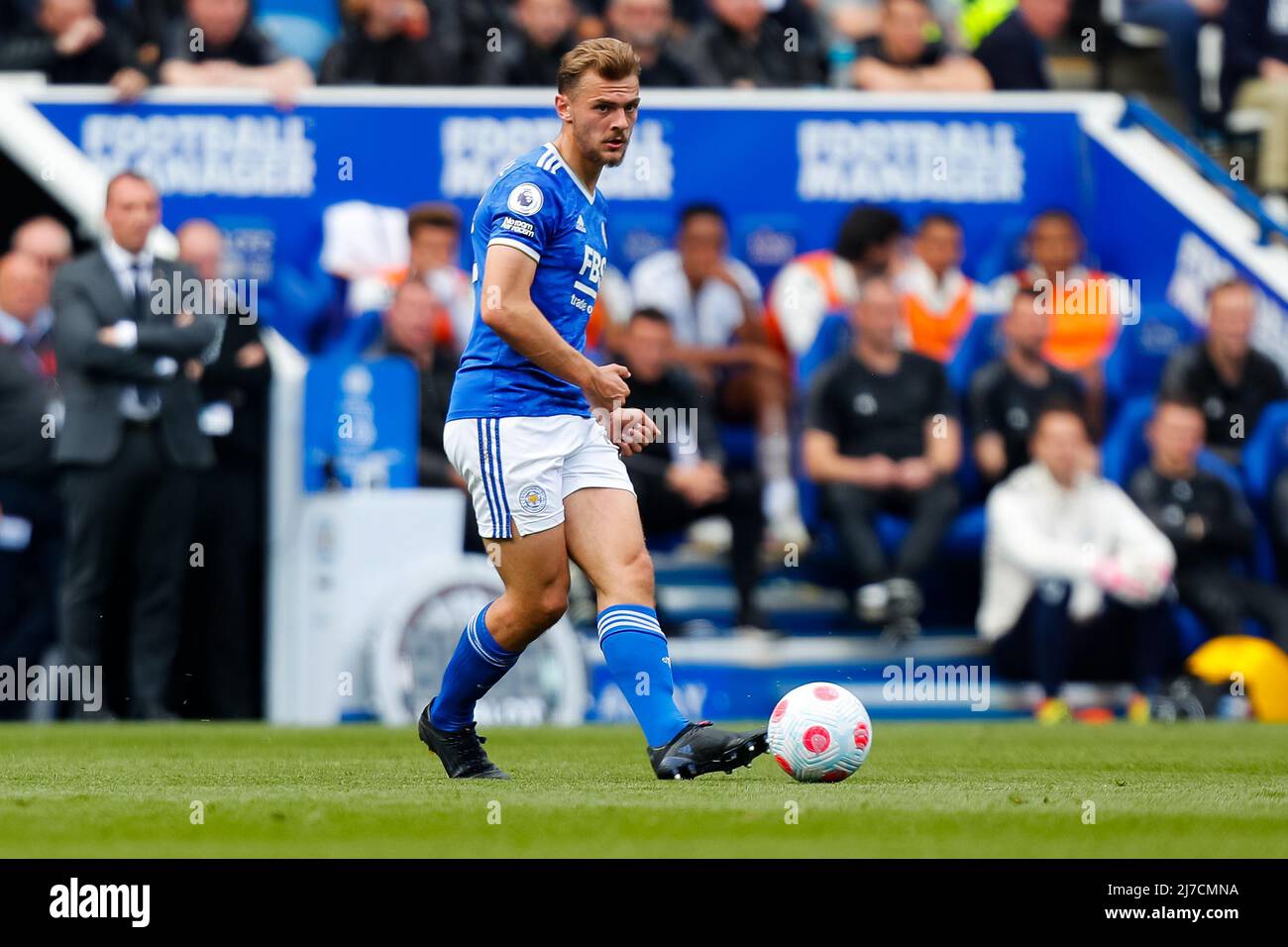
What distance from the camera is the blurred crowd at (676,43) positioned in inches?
604

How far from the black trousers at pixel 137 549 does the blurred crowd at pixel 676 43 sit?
310 cm

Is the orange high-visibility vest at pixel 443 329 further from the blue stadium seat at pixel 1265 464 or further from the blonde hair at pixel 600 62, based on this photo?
the blonde hair at pixel 600 62

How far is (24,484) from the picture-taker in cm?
1391

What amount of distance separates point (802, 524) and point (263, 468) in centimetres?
338

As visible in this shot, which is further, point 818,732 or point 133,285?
point 133,285

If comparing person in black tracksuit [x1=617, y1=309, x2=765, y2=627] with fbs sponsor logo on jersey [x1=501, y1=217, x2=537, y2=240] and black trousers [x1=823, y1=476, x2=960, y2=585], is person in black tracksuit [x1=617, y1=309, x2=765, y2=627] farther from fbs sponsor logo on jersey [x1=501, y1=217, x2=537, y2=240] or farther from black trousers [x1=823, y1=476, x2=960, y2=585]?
fbs sponsor logo on jersey [x1=501, y1=217, x2=537, y2=240]

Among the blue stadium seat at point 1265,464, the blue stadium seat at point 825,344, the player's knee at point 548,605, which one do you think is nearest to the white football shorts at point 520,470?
the player's knee at point 548,605

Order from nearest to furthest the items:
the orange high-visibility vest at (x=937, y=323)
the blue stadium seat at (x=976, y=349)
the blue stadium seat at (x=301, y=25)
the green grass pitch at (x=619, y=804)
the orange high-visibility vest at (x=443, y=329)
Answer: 1. the green grass pitch at (x=619, y=804)
2. the orange high-visibility vest at (x=443, y=329)
3. the blue stadium seat at (x=976, y=349)
4. the orange high-visibility vest at (x=937, y=323)
5. the blue stadium seat at (x=301, y=25)

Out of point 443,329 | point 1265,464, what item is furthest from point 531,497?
point 1265,464

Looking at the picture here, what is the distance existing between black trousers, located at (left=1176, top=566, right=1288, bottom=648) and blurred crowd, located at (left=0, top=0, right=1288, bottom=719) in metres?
0.02

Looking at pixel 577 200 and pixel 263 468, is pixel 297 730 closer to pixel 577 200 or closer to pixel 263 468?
pixel 263 468

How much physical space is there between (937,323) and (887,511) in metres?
1.62

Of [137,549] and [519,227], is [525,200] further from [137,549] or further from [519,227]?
[137,549]

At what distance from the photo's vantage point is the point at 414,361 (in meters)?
13.9
